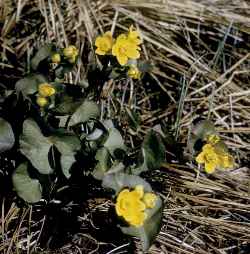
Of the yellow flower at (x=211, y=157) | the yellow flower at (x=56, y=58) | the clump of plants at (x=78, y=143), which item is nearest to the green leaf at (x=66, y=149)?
the clump of plants at (x=78, y=143)

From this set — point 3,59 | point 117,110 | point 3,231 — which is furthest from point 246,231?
point 3,59

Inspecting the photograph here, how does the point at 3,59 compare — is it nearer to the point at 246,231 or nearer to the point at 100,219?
the point at 100,219

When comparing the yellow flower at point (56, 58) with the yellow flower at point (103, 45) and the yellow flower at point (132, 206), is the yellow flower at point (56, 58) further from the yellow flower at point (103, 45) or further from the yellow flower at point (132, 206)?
the yellow flower at point (132, 206)

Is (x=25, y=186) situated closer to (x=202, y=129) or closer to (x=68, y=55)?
(x=68, y=55)

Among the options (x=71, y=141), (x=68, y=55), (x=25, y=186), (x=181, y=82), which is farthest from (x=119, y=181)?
(x=181, y=82)

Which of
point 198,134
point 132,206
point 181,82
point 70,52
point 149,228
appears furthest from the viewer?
point 181,82

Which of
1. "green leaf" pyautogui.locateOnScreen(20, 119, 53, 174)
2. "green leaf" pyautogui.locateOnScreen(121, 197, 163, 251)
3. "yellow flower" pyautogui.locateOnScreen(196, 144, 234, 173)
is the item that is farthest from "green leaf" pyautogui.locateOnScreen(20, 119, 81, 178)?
"yellow flower" pyautogui.locateOnScreen(196, 144, 234, 173)

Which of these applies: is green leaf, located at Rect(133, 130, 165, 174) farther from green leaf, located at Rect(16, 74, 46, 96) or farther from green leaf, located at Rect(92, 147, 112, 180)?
green leaf, located at Rect(16, 74, 46, 96)
